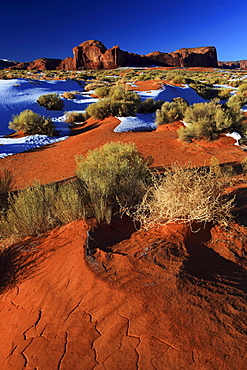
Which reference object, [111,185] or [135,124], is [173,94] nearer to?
[135,124]

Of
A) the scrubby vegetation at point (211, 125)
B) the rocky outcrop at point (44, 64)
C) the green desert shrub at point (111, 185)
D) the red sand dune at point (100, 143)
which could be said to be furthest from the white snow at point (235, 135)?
the rocky outcrop at point (44, 64)

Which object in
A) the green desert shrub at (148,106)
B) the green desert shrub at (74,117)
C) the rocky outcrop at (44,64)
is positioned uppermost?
the rocky outcrop at (44,64)

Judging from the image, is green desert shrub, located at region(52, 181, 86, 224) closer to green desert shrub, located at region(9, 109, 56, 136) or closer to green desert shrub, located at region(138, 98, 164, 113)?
green desert shrub, located at region(9, 109, 56, 136)

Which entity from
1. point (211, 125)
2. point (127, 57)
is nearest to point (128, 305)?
point (211, 125)

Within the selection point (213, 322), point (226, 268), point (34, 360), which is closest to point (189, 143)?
point (226, 268)

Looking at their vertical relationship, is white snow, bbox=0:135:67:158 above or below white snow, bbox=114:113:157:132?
below

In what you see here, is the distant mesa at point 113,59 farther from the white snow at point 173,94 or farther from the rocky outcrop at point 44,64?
the white snow at point 173,94

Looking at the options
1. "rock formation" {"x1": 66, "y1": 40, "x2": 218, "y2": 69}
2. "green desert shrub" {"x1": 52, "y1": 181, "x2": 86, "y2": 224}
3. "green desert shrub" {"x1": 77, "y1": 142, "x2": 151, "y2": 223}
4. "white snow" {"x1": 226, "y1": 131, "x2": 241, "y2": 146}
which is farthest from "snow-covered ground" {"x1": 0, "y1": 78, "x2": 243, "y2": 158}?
"rock formation" {"x1": 66, "y1": 40, "x2": 218, "y2": 69}
